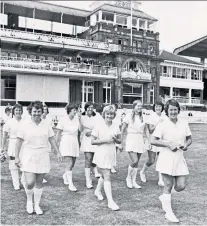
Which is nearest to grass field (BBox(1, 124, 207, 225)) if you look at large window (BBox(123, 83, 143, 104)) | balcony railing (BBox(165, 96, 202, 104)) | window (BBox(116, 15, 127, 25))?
large window (BBox(123, 83, 143, 104))

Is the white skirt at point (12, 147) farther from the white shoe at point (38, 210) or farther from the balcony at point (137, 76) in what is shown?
the balcony at point (137, 76)

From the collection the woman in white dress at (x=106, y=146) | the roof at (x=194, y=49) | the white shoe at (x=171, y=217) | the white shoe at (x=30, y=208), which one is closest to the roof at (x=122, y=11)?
the roof at (x=194, y=49)

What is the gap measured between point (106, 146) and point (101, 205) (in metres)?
1.06

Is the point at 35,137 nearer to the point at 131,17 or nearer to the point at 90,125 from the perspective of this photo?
Answer: the point at 90,125

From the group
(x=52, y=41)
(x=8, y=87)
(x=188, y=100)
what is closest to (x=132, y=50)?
(x=52, y=41)

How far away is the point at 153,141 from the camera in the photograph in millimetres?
5180

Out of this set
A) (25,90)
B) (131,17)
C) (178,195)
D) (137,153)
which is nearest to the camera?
(178,195)

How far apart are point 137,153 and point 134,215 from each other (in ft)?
6.84

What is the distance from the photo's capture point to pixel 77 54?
3447 cm

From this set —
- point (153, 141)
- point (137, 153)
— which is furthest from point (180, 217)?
point (137, 153)

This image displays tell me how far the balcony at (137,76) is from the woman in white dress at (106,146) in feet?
98.8

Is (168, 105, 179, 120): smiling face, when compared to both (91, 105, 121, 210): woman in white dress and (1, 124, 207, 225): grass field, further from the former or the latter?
(1, 124, 207, 225): grass field

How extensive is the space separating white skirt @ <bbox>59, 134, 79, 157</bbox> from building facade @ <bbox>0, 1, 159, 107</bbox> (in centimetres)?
2309

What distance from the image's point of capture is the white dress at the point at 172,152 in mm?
5035
